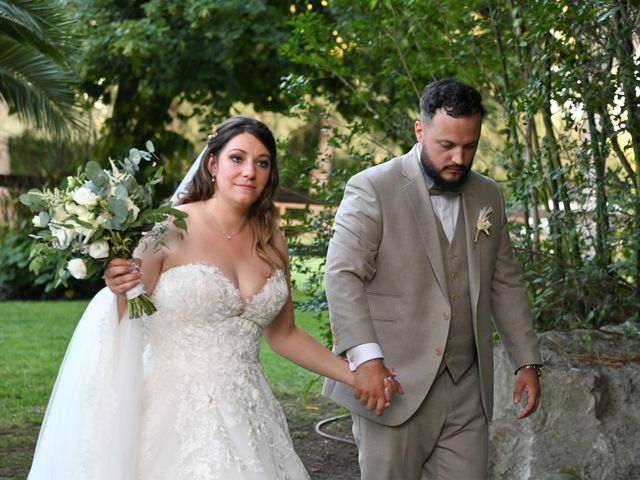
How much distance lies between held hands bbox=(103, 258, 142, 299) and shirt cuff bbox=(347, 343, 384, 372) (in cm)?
84

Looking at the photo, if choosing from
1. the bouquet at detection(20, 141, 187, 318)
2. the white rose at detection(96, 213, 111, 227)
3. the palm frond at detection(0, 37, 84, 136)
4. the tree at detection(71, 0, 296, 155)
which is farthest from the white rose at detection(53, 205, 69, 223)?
the tree at detection(71, 0, 296, 155)

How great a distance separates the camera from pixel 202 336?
3984 millimetres

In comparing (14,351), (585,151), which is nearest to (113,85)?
(14,351)

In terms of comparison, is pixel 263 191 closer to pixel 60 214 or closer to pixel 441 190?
pixel 441 190

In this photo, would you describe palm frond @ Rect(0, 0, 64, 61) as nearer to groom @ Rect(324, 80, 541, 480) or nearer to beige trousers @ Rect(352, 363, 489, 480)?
groom @ Rect(324, 80, 541, 480)

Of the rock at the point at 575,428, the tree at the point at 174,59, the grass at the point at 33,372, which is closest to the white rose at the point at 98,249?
the rock at the point at 575,428

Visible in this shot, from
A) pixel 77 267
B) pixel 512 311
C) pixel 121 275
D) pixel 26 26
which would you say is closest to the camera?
pixel 77 267

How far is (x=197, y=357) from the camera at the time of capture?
3977 millimetres

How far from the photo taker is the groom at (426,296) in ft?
13.0

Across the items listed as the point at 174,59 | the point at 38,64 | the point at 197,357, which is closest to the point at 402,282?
the point at 197,357

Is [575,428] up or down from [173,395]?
down

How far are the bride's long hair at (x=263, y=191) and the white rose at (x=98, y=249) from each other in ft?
2.64

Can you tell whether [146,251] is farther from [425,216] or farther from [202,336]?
[425,216]

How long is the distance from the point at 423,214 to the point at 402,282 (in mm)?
295
